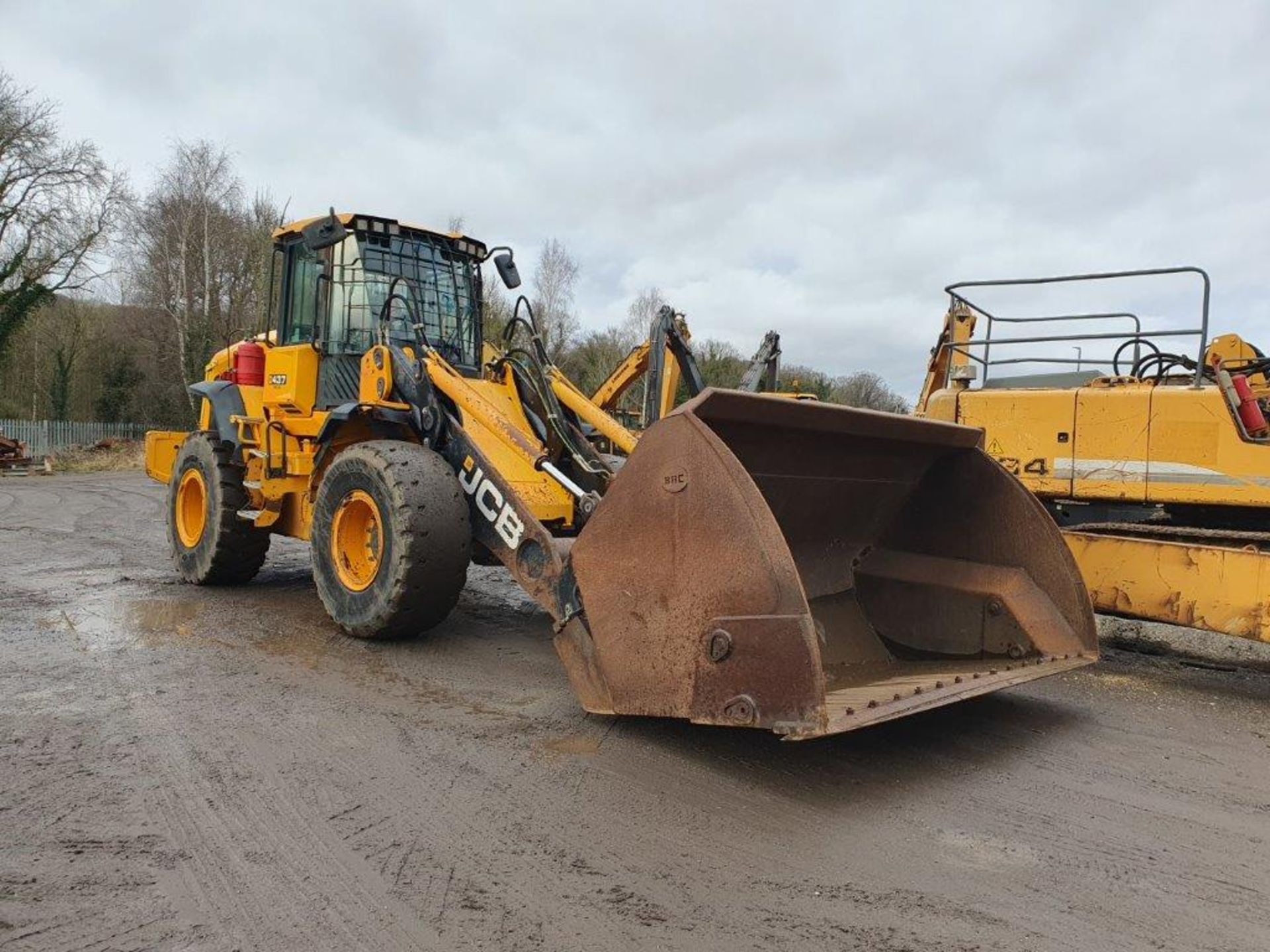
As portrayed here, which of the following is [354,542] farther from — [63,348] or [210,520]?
[63,348]

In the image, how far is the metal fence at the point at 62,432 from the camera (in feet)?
103

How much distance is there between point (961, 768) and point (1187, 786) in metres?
0.89

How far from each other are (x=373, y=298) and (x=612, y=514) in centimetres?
362

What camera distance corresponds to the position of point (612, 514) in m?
3.87

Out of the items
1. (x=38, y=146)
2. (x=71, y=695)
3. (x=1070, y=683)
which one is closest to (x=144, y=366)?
(x=38, y=146)

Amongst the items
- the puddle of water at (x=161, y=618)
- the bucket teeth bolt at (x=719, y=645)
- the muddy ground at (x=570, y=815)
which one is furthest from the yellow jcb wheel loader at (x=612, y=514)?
the puddle of water at (x=161, y=618)

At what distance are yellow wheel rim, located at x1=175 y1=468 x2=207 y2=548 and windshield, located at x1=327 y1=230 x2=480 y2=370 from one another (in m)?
2.22

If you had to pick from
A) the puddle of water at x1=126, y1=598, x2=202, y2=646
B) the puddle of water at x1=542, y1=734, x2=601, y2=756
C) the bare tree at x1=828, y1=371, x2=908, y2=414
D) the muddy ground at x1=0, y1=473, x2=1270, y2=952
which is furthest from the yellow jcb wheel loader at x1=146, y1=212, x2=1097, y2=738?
the bare tree at x1=828, y1=371, x2=908, y2=414

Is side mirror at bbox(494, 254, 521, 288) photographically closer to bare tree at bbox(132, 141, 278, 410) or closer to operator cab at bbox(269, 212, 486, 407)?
operator cab at bbox(269, 212, 486, 407)

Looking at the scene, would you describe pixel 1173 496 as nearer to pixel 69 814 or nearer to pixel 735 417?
pixel 735 417

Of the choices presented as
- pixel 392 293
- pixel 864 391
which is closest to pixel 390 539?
pixel 392 293

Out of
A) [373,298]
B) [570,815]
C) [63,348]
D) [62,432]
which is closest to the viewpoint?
[570,815]

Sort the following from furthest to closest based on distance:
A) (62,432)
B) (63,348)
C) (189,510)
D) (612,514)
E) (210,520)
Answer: (63,348) → (62,432) → (189,510) → (210,520) → (612,514)

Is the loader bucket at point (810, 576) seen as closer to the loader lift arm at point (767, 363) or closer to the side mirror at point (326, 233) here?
the loader lift arm at point (767, 363)
